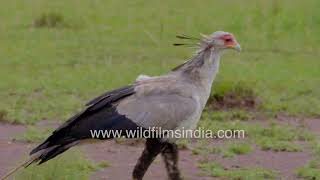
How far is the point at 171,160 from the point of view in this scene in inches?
263

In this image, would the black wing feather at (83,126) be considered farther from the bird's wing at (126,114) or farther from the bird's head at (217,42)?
the bird's head at (217,42)

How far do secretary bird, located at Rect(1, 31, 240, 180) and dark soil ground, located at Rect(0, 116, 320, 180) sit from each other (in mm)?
1000

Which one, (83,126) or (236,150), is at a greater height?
(83,126)

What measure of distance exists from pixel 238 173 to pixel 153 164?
0.77 metres

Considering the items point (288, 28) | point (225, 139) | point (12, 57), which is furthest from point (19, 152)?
point (288, 28)

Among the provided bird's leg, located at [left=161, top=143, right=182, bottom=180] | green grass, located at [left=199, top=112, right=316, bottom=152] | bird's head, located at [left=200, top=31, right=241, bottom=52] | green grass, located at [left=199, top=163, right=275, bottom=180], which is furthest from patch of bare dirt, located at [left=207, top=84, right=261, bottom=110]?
bird's head, located at [left=200, top=31, right=241, bottom=52]

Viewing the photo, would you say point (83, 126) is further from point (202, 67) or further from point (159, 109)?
point (202, 67)

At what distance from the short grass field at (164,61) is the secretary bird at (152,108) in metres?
0.45

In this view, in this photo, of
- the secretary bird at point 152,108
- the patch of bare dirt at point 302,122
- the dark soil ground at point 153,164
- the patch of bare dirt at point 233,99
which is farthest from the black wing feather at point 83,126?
the patch of bare dirt at point 233,99

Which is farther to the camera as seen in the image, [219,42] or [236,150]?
[236,150]

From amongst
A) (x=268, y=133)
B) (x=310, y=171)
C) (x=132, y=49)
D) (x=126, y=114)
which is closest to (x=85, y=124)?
(x=126, y=114)

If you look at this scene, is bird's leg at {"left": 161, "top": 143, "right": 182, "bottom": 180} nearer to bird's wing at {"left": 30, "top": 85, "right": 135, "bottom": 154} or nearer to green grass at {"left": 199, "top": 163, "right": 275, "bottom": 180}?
bird's wing at {"left": 30, "top": 85, "right": 135, "bottom": 154}

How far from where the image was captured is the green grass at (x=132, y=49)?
10.3 m

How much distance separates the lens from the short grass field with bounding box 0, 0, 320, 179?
339 inches
